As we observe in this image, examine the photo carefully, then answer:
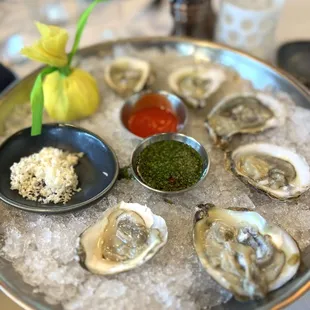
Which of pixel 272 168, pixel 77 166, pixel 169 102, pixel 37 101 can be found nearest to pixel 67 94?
pixel 37 101

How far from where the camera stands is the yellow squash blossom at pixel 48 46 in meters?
1.39

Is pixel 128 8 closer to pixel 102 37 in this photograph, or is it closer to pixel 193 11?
pixel 102 37

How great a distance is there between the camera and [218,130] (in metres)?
1.50

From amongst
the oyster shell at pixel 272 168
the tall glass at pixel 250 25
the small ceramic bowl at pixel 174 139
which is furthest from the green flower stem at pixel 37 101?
the tall glass at pixel 250 25

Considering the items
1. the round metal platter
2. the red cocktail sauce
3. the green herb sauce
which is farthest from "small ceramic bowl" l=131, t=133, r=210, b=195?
the round metal platter

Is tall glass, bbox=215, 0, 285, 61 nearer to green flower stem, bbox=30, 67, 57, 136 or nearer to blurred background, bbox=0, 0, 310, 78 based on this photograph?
blurred background, bbox=0, 0, 310, 78

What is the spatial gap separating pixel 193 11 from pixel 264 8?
349 millimetres

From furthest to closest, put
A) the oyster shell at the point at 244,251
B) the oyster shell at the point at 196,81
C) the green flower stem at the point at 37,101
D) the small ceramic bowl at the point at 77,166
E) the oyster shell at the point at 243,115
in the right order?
1. the oyster shell at the point at 196,81
2. the oyster shell at the point at 243,115
3. the green flower stem at the point at 37,101
4. the small ceramic bowl at the point at 77,166
5. the oyster shell at the point at 244,251

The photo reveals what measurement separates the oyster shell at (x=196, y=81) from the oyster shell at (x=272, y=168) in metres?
0.34

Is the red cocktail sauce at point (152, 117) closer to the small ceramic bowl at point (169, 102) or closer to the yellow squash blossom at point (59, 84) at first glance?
the small ceramic bowl at point (169, 102)

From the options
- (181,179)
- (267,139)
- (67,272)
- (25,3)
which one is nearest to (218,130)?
(267,139)

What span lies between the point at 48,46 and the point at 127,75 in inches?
16.8

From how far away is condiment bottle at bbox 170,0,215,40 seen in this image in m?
1.82

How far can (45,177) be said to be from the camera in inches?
52.2
